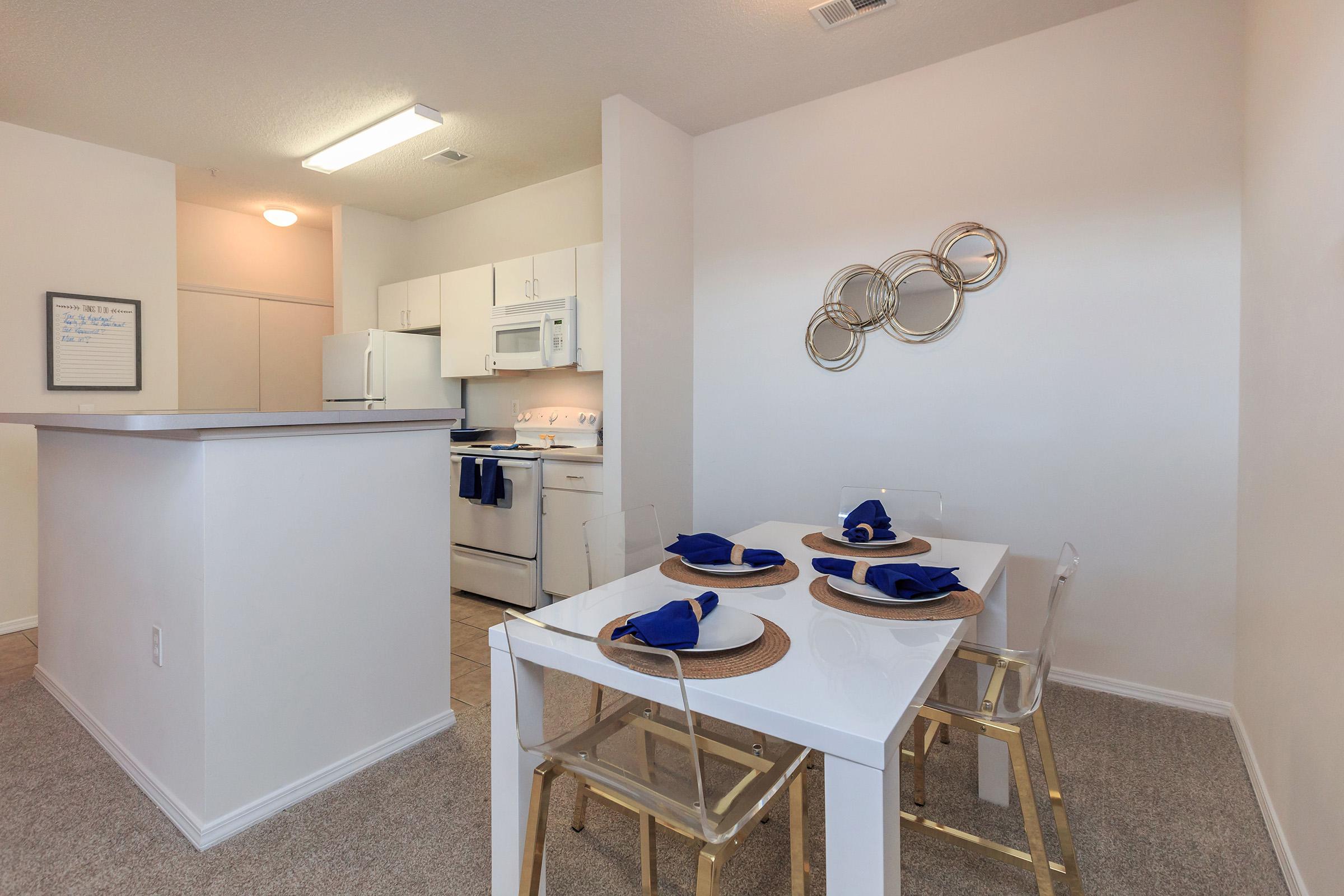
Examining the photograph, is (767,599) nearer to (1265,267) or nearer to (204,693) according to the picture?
(204,693)

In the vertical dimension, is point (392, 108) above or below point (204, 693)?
above

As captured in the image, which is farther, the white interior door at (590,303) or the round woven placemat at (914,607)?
the white interior door at (590,303)

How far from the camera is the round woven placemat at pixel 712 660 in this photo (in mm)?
1101

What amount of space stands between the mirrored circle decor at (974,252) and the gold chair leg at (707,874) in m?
2.55

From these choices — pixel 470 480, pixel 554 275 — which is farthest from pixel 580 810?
pixel 554 275

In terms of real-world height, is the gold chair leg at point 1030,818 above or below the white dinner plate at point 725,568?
below

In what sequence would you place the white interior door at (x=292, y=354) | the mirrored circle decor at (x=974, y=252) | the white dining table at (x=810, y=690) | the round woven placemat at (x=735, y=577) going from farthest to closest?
1. the white interior door at (x=292, y=354)
2. the mirrored circle decor at (x=974, y=252)
3. the round woven placemat at (x=735, y=577)
4. the white dining table at (x=810, y=690)

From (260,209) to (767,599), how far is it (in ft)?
17.2

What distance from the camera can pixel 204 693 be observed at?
1.70 meters

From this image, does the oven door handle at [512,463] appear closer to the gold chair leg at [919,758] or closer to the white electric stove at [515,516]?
the white electric stove at [515,516]

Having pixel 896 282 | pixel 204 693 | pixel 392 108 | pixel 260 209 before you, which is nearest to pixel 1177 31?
pixel 896 282

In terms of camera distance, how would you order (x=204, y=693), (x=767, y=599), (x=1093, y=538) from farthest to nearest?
(x=1093, y=538) < (x=204, y=693) < (x=767, y=599)

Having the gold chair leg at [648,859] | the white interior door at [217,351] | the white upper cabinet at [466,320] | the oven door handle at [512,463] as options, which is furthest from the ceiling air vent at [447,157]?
the gold chair leg at [648,859]

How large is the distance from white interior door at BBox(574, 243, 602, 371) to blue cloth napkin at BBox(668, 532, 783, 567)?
2100 millimetres
